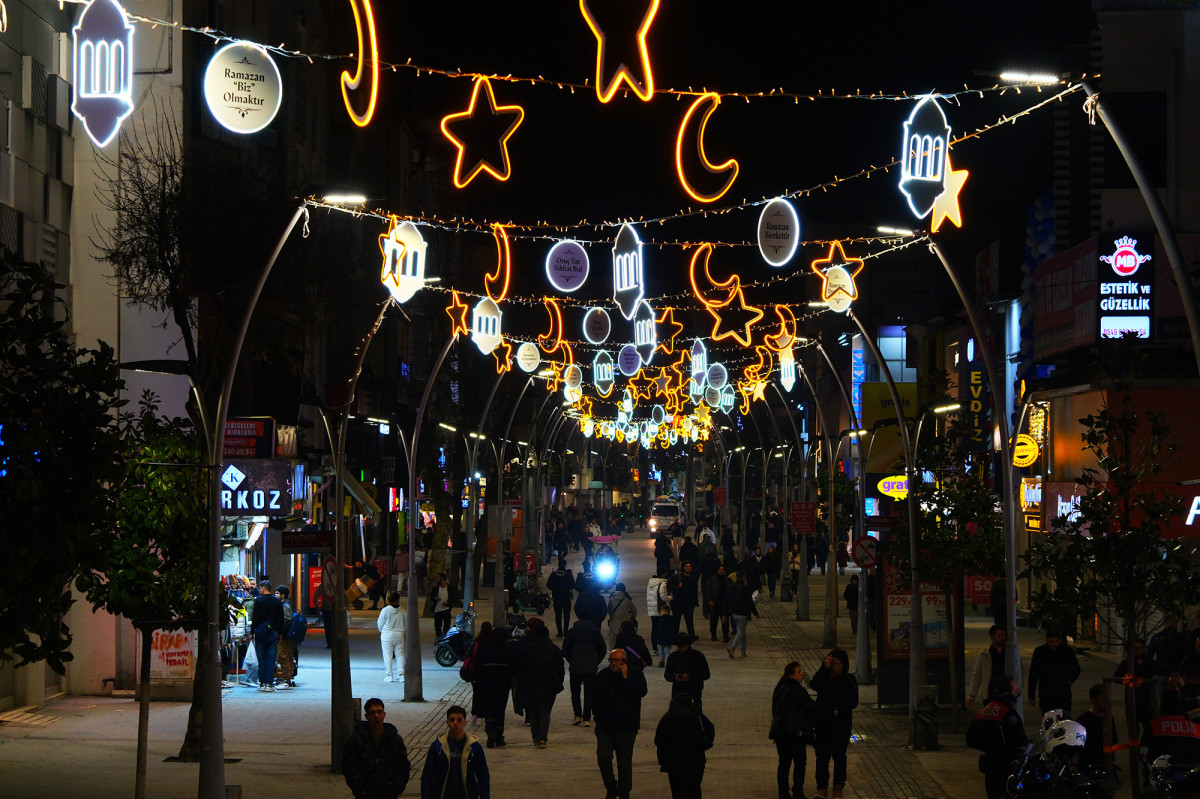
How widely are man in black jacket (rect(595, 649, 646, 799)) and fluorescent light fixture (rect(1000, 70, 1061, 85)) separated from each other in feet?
24.8

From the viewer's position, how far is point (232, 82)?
16.8 metres

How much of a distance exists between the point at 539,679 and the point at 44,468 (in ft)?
41.4

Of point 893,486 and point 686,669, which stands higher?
point 893,486

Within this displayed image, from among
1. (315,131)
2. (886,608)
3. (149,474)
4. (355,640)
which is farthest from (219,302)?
(315,131)

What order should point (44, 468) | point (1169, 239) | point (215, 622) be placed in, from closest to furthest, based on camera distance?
point (44, 468) → point (1169, 239) → point (215, 622)

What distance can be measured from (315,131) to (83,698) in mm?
22650

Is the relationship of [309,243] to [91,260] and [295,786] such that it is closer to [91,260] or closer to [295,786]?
[91,260]

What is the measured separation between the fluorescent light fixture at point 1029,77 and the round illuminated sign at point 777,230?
308 inches

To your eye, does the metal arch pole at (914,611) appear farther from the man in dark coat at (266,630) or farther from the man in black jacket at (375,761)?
the man in black jacket at (375,761)

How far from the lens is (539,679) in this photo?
22094 mm

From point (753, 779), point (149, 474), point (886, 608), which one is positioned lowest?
point (753, 779)

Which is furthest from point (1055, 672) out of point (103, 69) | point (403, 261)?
point (103, 69)

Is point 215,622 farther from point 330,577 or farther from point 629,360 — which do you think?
point 629,360

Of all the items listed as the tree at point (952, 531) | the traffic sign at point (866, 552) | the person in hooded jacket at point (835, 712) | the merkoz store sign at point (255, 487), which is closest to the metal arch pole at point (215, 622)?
the person in hooded jacket at point (835, 712)
